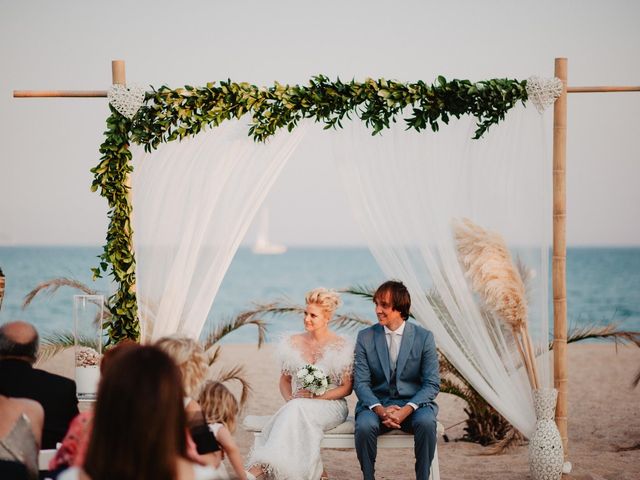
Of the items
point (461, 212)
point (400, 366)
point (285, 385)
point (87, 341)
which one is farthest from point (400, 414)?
point (87, 341)

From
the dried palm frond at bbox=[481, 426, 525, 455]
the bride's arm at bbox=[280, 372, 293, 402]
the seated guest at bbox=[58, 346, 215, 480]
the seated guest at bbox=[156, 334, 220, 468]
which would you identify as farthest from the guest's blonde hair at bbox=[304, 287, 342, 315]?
the seated guest at bbox=[58, 346, 215, 480]

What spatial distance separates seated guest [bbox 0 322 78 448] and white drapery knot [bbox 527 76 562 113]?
3398 millimetres

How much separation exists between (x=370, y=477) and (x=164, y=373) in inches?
115

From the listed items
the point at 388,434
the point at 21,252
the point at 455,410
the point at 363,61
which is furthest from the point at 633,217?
the point at 388,434

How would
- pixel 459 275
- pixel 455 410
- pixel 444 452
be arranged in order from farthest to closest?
→ pixel 455 410
pixel 444 452
pixel 459 275

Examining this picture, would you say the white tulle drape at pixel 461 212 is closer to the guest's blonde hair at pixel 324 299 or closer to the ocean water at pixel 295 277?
the guest's blonde hair at pixel 324 299

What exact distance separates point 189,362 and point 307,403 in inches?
68.4

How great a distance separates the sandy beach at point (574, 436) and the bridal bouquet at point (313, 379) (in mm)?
1197

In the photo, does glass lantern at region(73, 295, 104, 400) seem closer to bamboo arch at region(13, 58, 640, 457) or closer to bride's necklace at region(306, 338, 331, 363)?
bride's necklace at region(306, 338, 331, 363)

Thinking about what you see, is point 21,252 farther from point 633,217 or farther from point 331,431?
point 331,431

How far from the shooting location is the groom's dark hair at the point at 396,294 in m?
5.31

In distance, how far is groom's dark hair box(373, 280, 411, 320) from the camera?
5.31m

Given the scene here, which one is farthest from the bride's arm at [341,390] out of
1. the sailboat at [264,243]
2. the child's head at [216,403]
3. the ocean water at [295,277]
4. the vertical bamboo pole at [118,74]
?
the sailboat at [264,243]

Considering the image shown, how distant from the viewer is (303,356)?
548 centimetres
